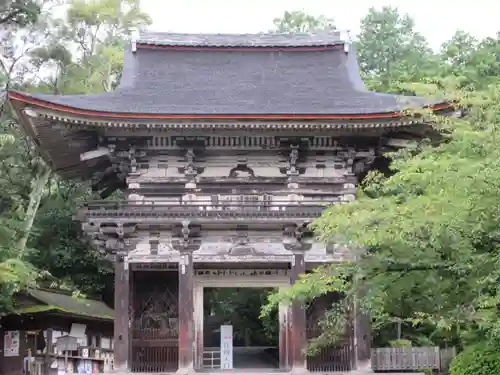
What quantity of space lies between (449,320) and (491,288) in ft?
5.57

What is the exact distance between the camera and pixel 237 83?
63.0 ft

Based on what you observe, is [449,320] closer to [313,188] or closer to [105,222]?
[313,188]

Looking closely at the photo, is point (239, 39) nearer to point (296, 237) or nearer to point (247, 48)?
point (247, 48)

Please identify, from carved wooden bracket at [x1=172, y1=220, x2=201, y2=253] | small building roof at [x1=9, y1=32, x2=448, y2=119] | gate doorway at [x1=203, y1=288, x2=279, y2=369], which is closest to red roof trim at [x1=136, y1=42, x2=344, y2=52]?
small building roof at [x1=9, y1=32, x2=448, y2=119]

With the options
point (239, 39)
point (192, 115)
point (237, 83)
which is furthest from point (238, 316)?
point (192, 115)

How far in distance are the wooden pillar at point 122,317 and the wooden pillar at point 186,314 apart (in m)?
1.18

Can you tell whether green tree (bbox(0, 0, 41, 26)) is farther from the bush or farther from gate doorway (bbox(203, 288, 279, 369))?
the bush

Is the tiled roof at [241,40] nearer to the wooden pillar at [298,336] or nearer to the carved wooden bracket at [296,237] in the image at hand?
the carved wooden bracket at [296,237]

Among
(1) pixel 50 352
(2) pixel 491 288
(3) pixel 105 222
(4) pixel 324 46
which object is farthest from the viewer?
(1) pixel 50 352

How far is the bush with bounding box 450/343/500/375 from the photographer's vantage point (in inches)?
532

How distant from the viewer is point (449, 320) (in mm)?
12898

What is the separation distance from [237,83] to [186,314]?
20.8 ft

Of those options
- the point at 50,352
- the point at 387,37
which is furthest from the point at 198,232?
the point at 387,37

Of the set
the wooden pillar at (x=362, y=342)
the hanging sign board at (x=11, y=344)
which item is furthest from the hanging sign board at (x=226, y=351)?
the hanging sign board at (x=11, y=344)
